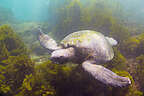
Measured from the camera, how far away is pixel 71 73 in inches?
97.0

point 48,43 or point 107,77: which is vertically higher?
point 48,43

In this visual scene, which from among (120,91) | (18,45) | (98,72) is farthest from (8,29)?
(120,91)

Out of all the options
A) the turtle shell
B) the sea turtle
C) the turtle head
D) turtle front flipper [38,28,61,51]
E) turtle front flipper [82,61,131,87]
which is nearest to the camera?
turtle front flipper [82,61,131,87]

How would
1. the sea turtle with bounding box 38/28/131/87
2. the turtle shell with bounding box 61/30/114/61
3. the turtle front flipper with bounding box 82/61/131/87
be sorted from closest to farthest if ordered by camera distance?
the turtle front flipper with bounding box 82/61/131/87 < the sea turtle with bounding box 38/28/131/87 < the turtle shell with bounding box 61/30/114/61

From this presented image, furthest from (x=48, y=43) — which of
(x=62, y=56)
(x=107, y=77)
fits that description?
(x=107, y=77)

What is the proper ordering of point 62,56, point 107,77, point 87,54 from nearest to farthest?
point 107,77
point 62,56
point 87,54

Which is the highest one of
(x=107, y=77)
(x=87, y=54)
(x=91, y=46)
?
(x=91, y=46)

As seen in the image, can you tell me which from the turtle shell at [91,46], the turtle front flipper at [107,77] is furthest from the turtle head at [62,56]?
the turtle front flipper at [107,77]

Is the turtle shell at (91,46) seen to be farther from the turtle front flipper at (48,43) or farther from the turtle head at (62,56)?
the turtle front flipper at (48,43)

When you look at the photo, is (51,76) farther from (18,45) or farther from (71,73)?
(18,45)

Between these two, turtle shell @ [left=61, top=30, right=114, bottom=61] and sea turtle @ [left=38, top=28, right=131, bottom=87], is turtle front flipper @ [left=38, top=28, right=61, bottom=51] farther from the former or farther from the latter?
turtle shell @ [left=61, top=30, right=114, bottom=61]

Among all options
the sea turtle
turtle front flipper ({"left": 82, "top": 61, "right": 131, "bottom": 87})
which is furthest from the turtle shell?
turtle front flipper ({"left": 82, "top": 61, "right": 131, "bottom": 87})

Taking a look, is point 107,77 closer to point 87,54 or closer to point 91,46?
point 87,54

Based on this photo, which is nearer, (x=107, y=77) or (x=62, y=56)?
(x=107, y=77)
